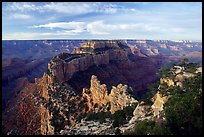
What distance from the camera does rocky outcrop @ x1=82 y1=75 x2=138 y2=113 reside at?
3294cm

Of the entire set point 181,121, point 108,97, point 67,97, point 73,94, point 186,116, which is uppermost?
point 186,116

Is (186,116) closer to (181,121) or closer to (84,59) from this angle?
(181,121)

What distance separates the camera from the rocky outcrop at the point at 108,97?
108 feet

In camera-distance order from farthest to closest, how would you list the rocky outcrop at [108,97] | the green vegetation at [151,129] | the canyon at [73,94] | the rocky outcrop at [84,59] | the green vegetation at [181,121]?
1. the rocky outcrop at [84,59]
2. the canyon at [73,94]
3. the rocky outcrop at [108,97]
4. the green vegetation at [181,121]
5. the green vegetation at [151,129]

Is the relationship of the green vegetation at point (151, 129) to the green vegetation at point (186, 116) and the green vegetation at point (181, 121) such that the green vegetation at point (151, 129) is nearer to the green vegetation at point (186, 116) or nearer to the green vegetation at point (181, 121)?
the green vegetation at point (181, 121)

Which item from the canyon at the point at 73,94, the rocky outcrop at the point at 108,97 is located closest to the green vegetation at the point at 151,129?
the canyon at the point at 73,94

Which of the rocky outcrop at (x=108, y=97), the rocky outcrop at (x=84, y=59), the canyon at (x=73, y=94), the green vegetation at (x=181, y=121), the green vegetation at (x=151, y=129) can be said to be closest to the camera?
the green vegetation at (x=151, y=129)

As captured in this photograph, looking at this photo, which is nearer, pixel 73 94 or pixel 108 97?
pixel 108 97

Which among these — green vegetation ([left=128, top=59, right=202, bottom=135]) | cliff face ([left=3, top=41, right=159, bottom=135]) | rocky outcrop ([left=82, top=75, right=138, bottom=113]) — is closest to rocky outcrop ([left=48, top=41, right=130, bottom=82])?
cliff face ([left=3, top=41, right=159, bottom=135])

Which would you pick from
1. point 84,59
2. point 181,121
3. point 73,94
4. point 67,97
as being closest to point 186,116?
point 181,121

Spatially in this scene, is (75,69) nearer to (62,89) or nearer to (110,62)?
(62,89)

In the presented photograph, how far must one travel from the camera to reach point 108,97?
3747 centimetres

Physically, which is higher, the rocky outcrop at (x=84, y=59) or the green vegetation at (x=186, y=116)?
the green vegetation at (x=186, y=116)

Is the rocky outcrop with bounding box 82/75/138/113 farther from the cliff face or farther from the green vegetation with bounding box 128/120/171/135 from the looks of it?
the green vegetation with bounding box 128/120/171/135
